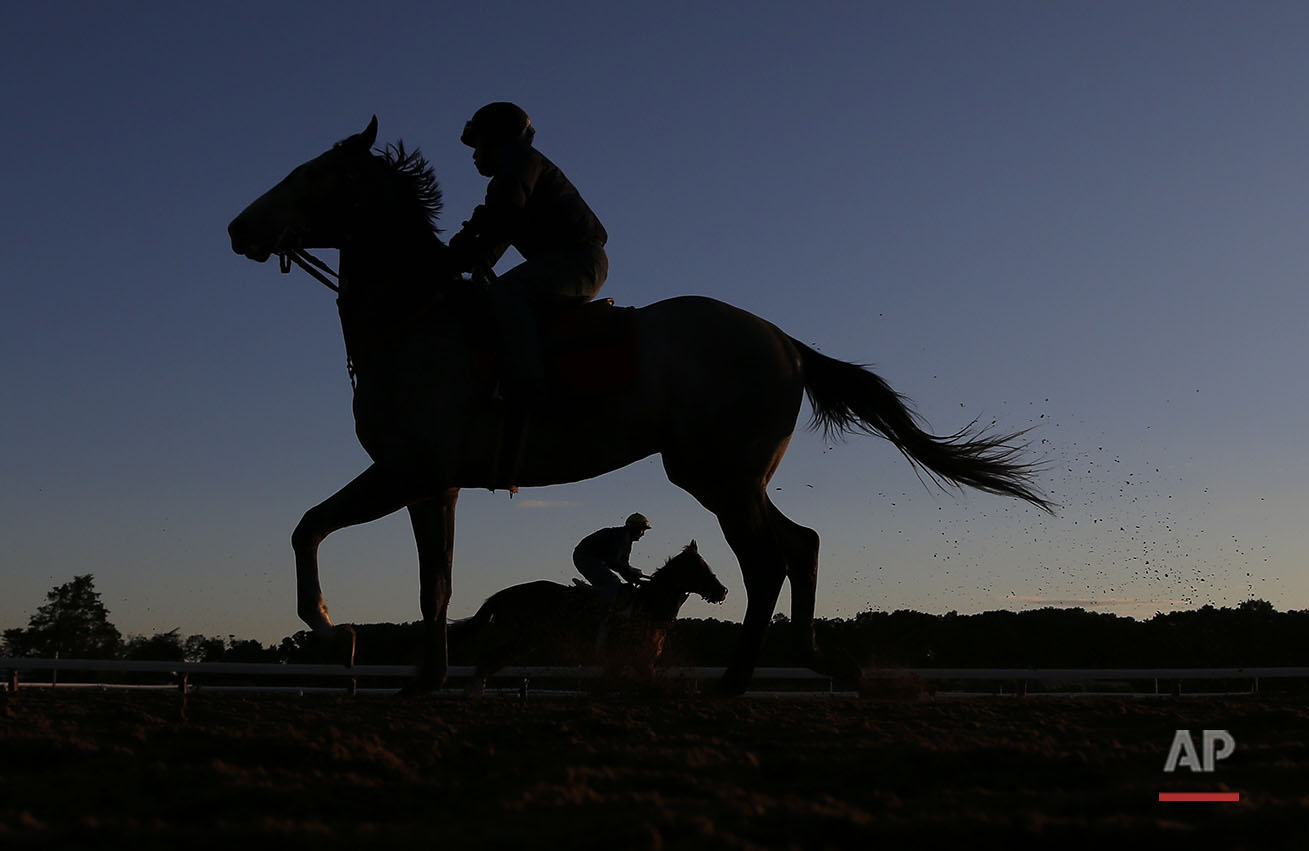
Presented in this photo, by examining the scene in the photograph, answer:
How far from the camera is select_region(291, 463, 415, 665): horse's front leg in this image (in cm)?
635

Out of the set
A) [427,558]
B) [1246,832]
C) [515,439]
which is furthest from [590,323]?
[1246,832]

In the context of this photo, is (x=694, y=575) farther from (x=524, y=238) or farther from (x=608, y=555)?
(x=524, y=238)

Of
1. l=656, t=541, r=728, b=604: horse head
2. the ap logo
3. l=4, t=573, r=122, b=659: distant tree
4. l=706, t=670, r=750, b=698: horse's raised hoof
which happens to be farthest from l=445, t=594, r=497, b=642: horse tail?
l=4, t=573, r=122, b=659: distant tree

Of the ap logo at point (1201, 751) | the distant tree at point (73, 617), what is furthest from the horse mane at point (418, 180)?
the distant tree at point (73, 617)

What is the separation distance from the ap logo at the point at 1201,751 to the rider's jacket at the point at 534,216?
14.4 ft

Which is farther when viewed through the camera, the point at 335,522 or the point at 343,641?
the point at 335,522

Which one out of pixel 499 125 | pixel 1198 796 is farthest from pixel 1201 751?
pixel 499 125

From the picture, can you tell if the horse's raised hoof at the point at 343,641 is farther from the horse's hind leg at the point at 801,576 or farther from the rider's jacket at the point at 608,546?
the rider's jacket at the point at 608,546

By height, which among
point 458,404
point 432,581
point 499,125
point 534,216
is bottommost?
point 432,581

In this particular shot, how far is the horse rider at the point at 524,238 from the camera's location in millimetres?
6793

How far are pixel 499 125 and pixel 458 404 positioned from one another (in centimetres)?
182

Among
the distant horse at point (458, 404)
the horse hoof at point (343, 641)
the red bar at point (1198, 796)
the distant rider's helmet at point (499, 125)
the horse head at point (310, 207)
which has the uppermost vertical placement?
the distant rider's helmet at point (499, 125)

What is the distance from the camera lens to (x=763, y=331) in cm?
771

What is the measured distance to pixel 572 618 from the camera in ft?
31.3
